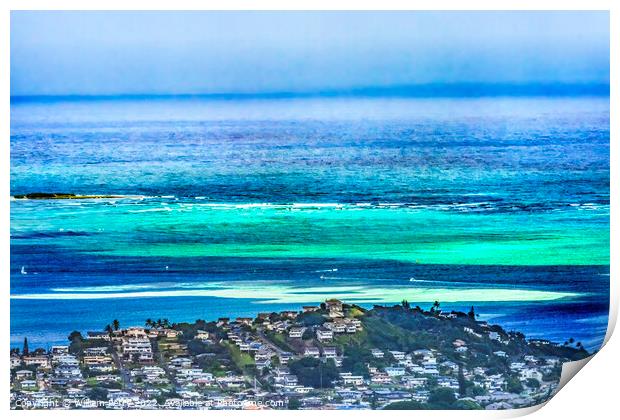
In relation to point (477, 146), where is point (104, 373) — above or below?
below

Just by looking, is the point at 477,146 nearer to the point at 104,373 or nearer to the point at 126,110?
the point at 126,110

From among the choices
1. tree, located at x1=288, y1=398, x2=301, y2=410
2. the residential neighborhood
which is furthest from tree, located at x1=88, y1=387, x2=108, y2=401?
tree, located at x1=288, y1=398, x2=301, y2=410

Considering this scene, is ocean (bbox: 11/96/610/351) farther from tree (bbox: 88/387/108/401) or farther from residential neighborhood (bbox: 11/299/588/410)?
tree (bbox: 88/387/108/401)

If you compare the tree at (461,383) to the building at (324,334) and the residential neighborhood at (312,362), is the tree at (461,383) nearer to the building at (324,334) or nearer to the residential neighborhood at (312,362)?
the residential neighborhood at (312,362)
